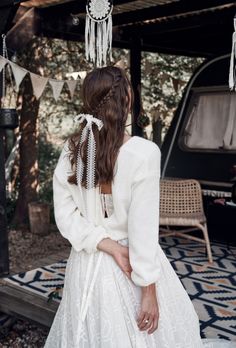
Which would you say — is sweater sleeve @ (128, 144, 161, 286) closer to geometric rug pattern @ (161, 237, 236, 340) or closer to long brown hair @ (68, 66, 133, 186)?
long brown hair @ (68, 66, 133, 186)

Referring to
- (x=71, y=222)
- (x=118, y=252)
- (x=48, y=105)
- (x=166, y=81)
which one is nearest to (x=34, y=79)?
(x=71, y=222)

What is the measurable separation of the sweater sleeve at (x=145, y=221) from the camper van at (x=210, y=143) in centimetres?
331

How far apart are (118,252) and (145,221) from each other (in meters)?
0.22

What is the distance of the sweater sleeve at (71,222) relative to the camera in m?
1.77

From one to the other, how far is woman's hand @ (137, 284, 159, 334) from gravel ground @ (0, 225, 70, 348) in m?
1.63

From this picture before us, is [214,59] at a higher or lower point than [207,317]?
higher

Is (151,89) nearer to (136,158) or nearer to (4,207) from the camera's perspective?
(4,207)

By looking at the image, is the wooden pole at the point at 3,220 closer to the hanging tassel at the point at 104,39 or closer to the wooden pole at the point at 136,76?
the hanging tassel at the point at 104,39

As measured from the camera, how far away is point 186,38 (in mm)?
6352

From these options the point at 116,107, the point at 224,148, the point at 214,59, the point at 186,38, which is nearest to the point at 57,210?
the point at 116,107

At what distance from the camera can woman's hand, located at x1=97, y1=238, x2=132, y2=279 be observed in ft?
5.73

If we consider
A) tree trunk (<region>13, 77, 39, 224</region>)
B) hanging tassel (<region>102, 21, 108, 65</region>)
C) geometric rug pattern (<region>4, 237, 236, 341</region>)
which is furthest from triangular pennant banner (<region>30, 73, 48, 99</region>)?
tree trunk (<region>13, 77, 39, 224</region>)

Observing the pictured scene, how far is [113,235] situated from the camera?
1785 mm

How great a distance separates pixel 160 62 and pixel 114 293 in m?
8.25
